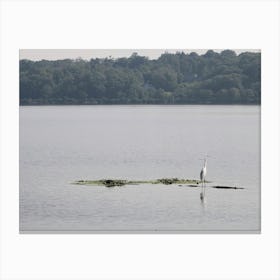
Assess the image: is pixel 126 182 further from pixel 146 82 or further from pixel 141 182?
pixel 146 82

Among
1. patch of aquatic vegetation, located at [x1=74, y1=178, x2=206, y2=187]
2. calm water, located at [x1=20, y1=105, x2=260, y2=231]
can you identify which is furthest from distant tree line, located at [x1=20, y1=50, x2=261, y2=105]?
patch of aquatic vegetation, located at [x1=74, y1=178, x2=206, y2=187]

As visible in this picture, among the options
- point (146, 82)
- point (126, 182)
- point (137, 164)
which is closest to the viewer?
point (126, 182)

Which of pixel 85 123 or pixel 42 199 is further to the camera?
pixel 85 123

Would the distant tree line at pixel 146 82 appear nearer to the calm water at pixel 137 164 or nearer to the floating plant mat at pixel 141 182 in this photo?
the calm water at pixel 137 164

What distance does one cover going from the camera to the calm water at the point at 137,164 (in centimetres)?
4016

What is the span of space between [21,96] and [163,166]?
463 centimetres

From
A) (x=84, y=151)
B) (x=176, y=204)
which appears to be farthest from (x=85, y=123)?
(x=176, y=204)

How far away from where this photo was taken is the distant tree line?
41438 millimetres

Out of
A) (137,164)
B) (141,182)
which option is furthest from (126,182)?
(137,164)

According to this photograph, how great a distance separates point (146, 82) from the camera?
140 ft

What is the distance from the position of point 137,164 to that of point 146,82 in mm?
2529
